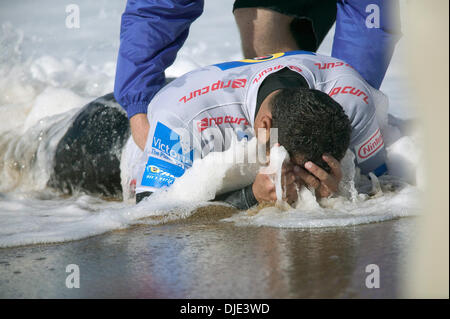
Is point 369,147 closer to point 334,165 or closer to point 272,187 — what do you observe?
point 334,165

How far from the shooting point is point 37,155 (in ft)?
11.8

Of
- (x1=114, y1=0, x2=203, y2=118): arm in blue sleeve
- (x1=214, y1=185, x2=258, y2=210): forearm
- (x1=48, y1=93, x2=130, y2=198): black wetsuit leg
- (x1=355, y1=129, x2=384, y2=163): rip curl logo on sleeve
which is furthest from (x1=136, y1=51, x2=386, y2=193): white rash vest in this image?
(x1=48, y1=93, x2=130, y2=198): black wetsuit leg

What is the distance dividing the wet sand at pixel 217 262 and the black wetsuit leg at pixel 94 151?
3.85 feet

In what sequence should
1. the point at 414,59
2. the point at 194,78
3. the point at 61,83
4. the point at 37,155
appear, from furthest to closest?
the point at 61,83 < the point at 37,155 < the point at 194,78 < the point at 414,59

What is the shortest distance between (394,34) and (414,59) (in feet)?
6.39

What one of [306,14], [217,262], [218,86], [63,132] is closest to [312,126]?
[218,86]

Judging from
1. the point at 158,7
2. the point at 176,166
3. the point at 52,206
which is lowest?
the point at 52,206

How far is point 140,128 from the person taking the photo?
2809 mm

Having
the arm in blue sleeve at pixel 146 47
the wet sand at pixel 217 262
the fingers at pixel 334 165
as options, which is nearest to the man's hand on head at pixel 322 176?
the fingers at pixel 334 165

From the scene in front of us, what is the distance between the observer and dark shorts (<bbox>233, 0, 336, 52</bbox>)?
3.14m

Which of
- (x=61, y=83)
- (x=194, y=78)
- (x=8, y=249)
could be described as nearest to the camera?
(x=8, y=249)

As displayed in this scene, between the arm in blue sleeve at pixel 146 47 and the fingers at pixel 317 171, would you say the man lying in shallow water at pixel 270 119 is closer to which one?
the fingers at pixel 317 171
